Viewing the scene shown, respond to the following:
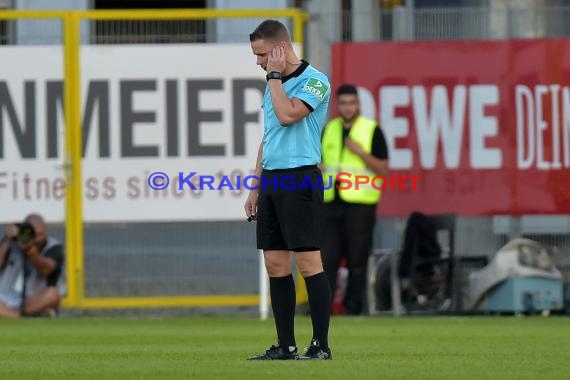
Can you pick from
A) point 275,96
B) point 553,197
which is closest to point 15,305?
point 553,197

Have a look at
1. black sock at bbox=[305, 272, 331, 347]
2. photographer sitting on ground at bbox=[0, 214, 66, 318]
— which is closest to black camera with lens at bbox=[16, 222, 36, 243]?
photographer sitting on ground at bbox=[0, 214, 66, 318]

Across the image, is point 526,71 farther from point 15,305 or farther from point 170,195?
point 15,305

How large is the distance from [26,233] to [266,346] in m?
5.07

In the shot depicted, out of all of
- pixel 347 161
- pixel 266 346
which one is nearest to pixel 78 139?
pixel 347 161

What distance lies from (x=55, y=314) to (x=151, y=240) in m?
1.11

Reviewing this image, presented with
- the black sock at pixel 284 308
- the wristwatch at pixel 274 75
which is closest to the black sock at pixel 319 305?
the black sock at pixel 284 308

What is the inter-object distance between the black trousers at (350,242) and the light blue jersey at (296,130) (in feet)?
19.6

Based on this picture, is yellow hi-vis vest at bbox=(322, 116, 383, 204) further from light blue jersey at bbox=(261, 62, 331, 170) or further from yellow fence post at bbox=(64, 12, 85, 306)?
light blue jersey at bbox=(261, 62, 331, 170)

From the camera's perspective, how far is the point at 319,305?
897 cm

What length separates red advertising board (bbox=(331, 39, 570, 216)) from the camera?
52.0ft

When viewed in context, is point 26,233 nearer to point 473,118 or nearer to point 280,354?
point 473,118

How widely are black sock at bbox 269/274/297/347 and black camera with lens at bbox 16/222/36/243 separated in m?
6.52

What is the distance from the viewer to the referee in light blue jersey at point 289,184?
8.90 meters

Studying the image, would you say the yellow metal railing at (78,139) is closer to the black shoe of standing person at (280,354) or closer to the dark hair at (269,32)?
the black shoe of standing person at (280,354)
